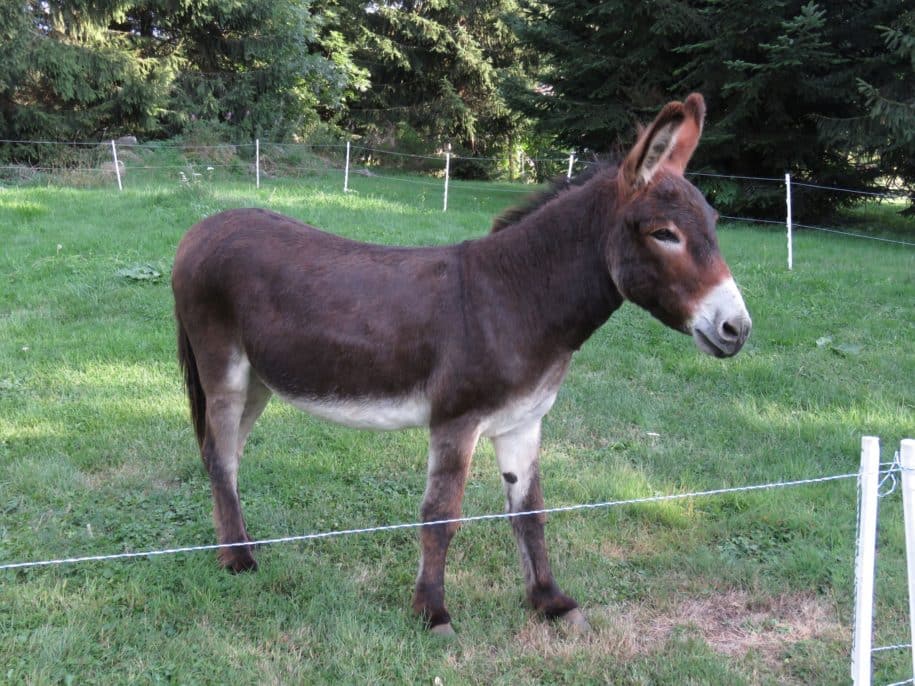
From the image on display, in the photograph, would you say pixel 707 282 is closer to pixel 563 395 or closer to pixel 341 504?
pixel 341 504

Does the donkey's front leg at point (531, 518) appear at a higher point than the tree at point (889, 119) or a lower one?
lower

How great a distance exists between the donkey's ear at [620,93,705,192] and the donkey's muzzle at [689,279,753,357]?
54 cm

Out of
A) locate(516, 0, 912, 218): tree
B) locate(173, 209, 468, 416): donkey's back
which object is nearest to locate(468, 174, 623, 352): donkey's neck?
locate(173, 209, 468, 416): donkey's back

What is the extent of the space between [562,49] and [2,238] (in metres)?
12.8

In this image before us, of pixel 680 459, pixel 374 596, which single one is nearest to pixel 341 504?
pixel 374 596

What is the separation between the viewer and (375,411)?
353 cm

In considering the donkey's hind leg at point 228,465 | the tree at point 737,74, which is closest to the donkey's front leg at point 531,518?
the donkey's hind leg at point 228,465

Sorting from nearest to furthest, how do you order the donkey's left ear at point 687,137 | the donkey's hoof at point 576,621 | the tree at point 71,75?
1. the donkey's left ear at point 687,137
2. the donkey's hoof at point 576,621
3. the tree at point 71,75

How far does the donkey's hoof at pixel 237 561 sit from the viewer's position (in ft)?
13.1

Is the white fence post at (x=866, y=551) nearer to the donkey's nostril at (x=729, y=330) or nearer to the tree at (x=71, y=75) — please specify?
the donkey's nostril at (x=729, y=330)

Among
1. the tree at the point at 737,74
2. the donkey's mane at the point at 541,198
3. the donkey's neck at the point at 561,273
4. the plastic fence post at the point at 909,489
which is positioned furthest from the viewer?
the tree at the point at 737,74

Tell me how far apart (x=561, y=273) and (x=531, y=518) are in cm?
124

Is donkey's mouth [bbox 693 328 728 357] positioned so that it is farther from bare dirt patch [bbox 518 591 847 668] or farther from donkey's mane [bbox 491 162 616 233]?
bare dirt patch [bbox 518 591 847 668]

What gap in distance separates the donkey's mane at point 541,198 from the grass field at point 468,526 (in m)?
1.87
